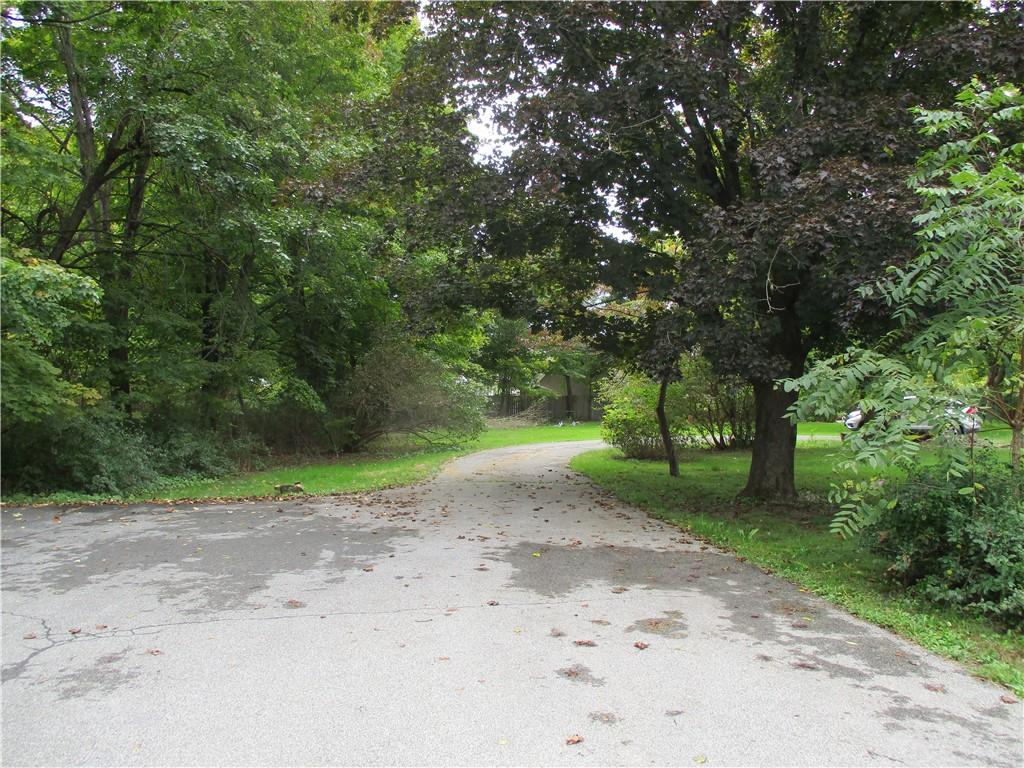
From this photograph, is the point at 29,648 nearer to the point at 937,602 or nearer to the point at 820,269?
the point at 937,602

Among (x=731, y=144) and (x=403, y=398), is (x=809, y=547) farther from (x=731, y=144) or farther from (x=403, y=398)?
(x=403, y=398)

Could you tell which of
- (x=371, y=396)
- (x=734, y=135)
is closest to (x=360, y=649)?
(x=734, y=135)

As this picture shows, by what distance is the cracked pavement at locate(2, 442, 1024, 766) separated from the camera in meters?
3.18

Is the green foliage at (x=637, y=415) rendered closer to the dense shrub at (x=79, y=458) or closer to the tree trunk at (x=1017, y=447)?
the dense shrub at (x=79, y=458)

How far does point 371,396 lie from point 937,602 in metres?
14.7

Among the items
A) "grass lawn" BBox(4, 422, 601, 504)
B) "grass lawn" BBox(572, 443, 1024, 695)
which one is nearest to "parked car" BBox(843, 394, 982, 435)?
"grass lawn" BBox(572, 443, 1024, 695)

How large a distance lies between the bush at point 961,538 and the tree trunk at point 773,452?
449cm

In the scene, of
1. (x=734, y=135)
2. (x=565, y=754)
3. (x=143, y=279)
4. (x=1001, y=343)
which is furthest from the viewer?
(x=143, y=279)

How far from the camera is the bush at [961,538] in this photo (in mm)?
4688

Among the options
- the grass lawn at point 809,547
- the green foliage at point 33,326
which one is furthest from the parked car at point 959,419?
the green foliage at point 33,326

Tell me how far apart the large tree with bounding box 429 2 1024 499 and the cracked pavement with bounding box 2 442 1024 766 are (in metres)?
3.27

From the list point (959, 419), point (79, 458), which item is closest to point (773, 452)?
point (959, 419)

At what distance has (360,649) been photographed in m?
4.39

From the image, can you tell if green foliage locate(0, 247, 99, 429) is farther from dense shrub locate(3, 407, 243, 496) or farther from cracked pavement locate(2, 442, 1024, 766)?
cracked pavement locate(2, 442, 1024, 766)
